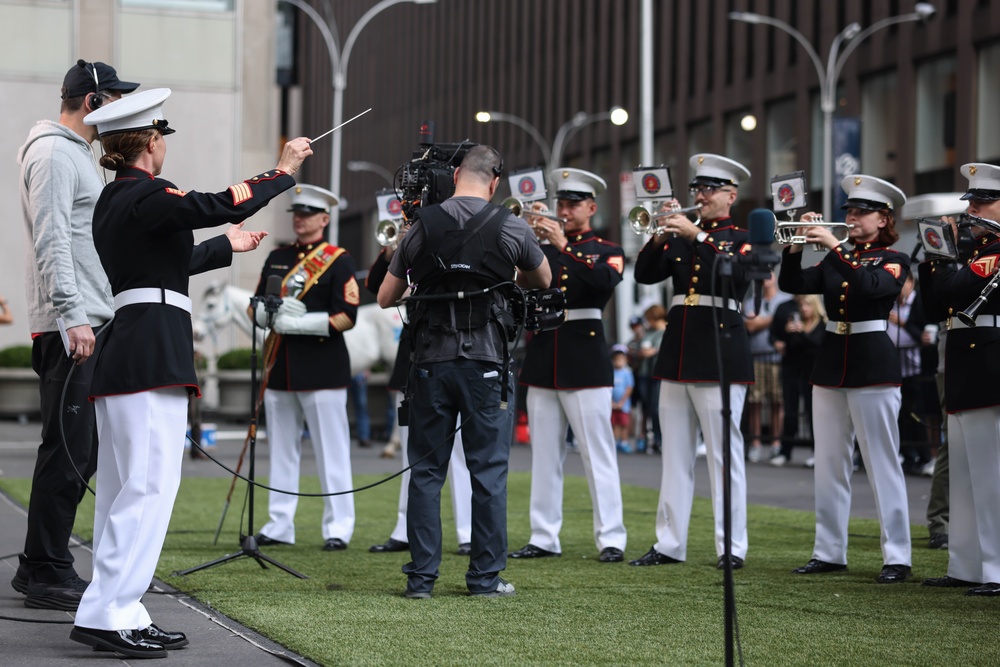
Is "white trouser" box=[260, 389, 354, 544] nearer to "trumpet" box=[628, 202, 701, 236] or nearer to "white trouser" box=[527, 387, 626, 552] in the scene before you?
"white trouser" box=[527, 387, 626, 552]

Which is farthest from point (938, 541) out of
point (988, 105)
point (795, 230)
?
point (988, 105)

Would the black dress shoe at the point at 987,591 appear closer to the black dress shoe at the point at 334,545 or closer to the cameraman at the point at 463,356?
the cameraman at the point at 463,356

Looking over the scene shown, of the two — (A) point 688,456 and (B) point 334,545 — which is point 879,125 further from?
(B) point 334,545

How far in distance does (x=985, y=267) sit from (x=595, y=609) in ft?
9.16

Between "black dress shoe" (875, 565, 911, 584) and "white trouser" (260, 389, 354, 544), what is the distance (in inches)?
144

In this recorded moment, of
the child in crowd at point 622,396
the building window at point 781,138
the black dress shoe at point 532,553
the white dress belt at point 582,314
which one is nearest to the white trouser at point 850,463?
the white dress belt at point 582,314

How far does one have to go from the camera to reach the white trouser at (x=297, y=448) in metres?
10.3

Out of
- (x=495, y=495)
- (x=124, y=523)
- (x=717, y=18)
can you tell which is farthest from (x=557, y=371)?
(x=717, y=18)

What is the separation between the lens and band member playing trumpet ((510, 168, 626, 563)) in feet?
31.7

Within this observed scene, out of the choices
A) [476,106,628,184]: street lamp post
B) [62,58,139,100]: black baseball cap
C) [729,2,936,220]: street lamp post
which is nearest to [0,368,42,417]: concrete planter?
[729,2,936,220]: street lamp post

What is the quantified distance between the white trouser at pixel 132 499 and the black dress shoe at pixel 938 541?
19.5 feet

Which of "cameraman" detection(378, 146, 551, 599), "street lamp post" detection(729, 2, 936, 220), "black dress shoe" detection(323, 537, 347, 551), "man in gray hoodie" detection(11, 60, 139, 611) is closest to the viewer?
"man in gray hoodie" detection(11, 60, 139, 611)

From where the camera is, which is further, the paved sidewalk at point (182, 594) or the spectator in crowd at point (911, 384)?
the spectator in crowd at point (911, 384)

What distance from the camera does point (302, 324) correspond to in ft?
33.6
